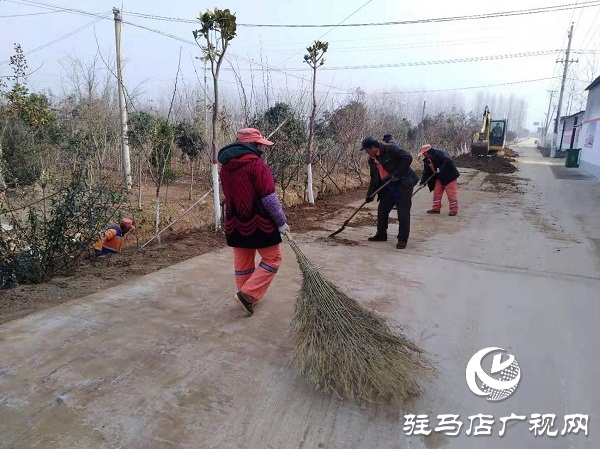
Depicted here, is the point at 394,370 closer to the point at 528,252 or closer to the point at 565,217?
the point at 528,252

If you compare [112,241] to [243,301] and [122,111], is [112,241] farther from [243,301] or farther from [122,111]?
[122,111]

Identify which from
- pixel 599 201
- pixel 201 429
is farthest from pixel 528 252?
pixel 599 201

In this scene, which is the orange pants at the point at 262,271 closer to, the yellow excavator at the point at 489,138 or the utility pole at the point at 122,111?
the utility pole at the point at 122,111

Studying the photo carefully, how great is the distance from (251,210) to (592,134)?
1993cm

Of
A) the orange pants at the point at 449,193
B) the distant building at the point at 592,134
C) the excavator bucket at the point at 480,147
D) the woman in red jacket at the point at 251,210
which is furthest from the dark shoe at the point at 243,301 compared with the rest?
the excavator bucket at the point at 480,147

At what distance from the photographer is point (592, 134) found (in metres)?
17.6

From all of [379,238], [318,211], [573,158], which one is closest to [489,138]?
[573,158]

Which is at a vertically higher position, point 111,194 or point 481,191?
point 111,194

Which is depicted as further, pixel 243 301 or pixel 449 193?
pixel 449 193

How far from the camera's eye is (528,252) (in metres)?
5.09

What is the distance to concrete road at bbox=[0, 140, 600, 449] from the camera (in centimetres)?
191

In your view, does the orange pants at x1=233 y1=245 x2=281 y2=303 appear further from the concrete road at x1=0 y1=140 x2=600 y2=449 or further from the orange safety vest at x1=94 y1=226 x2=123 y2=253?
the orange safety vest at x1=94 y1=226 x2=123 y2=253

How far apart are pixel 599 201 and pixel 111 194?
33.7 feet

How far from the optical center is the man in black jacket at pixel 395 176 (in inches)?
201
